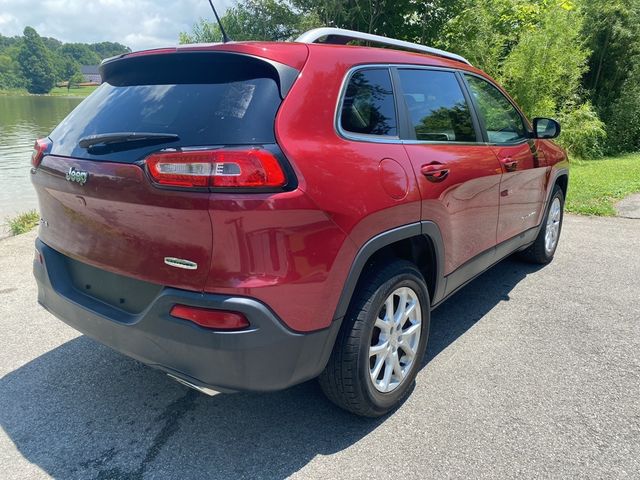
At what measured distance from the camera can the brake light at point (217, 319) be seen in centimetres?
187

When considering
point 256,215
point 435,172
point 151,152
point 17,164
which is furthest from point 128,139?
point 17,164

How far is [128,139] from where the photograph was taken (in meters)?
2.06

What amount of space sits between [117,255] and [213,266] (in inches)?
22.0

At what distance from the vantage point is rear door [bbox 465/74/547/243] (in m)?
3.56

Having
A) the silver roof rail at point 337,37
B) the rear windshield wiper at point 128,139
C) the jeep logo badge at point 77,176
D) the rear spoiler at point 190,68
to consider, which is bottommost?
the jeep logo badge at point 77,176

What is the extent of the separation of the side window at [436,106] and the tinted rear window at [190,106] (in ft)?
3.44

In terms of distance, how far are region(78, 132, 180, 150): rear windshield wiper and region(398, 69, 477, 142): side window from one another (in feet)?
4.53

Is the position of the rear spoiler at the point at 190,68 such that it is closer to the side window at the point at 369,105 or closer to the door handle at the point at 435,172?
the side window at the point at 369,105

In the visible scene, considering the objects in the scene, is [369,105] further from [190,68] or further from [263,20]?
[263,20]

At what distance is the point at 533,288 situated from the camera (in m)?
4.34

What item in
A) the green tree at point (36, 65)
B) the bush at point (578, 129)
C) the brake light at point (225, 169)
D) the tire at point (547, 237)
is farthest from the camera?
the green tree at point (36, 65)

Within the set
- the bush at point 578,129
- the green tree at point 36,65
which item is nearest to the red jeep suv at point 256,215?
the bush at point 578,129

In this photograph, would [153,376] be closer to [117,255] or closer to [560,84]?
[117,255]

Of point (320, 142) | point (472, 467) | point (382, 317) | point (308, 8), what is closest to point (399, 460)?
point (472, 467)
